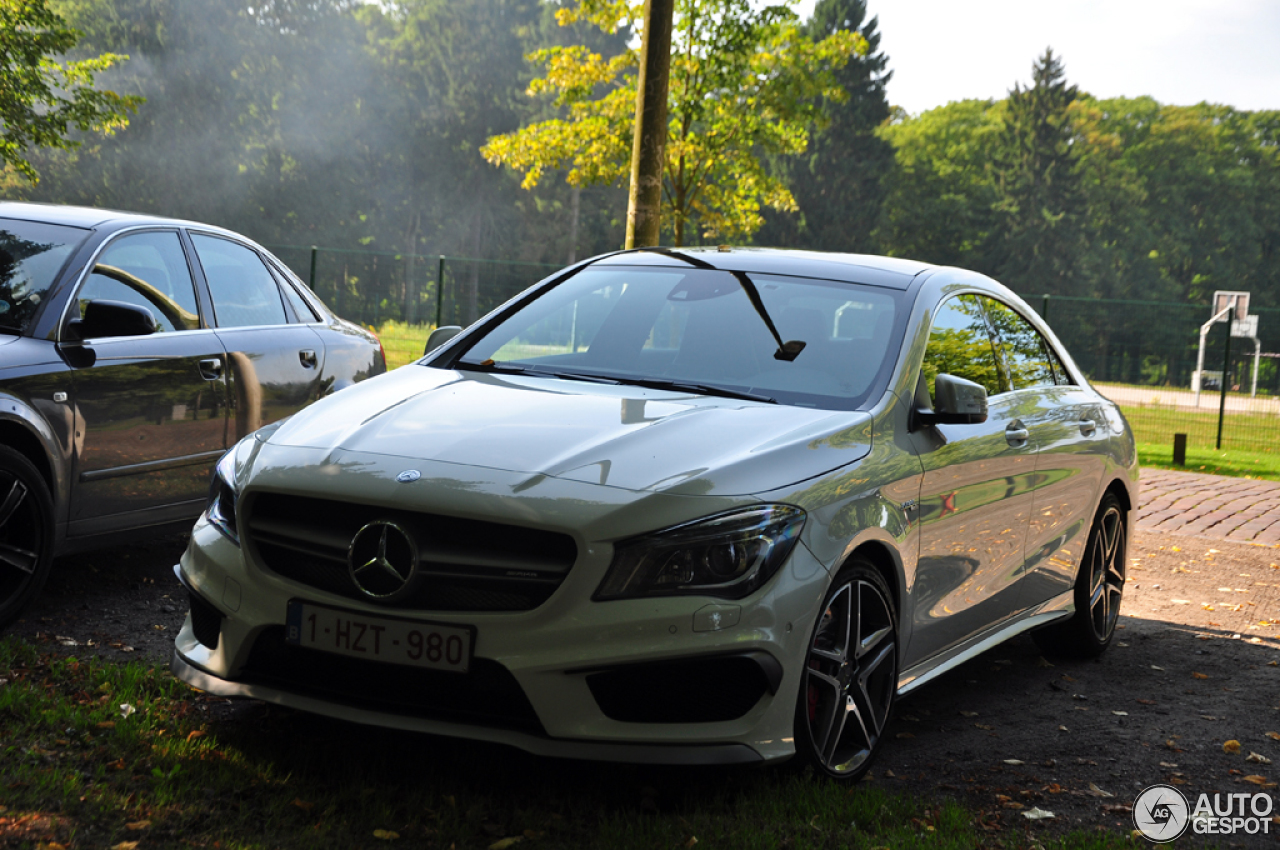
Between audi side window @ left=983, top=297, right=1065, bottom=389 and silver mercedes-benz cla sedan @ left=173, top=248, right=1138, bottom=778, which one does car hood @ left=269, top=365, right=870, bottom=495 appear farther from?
audi side window @ left=983, top=297, right=1065, bottom=389

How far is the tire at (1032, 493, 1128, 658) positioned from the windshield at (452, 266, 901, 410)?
2.13m

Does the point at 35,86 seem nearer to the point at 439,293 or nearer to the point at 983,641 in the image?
the point at 439,293

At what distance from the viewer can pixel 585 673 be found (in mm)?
3164

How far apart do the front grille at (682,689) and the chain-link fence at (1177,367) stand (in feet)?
52.7

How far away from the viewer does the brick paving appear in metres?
10.4

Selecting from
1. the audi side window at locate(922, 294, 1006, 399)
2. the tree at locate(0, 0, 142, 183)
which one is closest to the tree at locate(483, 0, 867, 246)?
the tree at locate(0, 0, 142, 183)

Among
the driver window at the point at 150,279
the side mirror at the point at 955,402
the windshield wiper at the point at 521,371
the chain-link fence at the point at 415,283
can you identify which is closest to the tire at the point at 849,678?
the side mirror at the point at 955,402

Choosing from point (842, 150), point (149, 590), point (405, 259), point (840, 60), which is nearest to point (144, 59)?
point (842, 150)

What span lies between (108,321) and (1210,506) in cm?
1018

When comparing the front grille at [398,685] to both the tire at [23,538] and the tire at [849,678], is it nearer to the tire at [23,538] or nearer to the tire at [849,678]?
the tire at [849,678]

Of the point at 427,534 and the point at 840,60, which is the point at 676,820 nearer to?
the point at 427,534

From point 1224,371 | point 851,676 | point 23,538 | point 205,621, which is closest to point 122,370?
point 23,538

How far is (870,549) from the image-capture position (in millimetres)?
3879

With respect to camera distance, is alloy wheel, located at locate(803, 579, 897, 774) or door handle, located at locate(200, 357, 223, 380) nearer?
alloy wheel, located at locate(803, 579, 897, 774)
